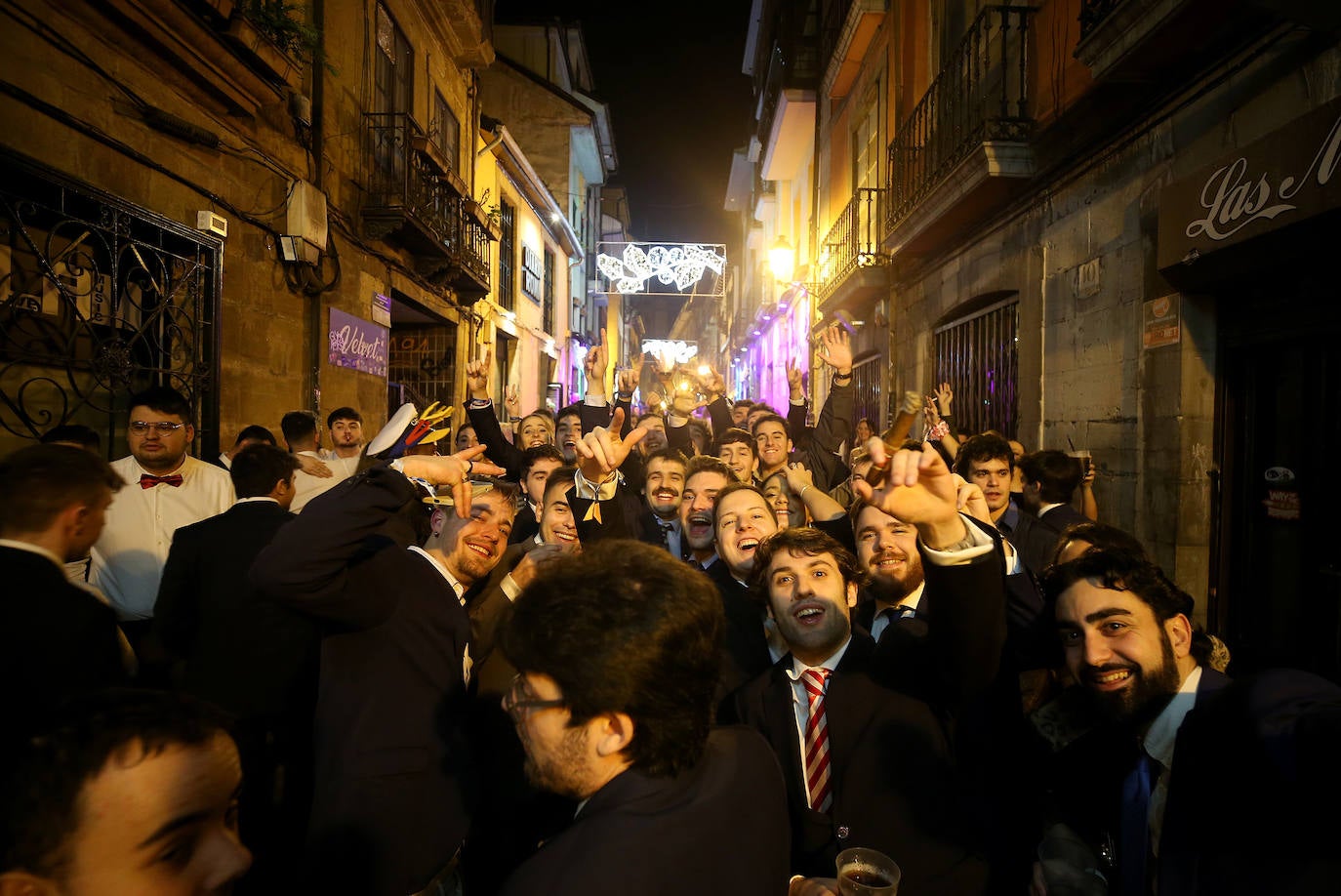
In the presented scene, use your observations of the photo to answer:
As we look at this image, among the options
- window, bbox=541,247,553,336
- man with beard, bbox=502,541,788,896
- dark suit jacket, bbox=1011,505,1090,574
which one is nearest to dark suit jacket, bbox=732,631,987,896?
man with beard, bbox=502,541,788,896

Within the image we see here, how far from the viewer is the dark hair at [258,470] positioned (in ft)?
11.7

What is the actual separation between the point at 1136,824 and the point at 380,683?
2232 mm

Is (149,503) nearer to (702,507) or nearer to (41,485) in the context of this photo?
(41,485)

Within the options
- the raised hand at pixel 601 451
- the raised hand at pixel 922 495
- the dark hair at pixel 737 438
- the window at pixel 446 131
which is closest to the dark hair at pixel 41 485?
the raised hand at pixel 601 451

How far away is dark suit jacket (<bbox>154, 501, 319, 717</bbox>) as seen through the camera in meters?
3.33

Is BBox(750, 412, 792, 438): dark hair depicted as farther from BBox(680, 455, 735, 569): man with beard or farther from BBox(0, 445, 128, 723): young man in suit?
BBox(0, 445, 128, 723): young man in suit

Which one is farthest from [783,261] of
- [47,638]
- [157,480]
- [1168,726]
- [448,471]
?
[47,638]

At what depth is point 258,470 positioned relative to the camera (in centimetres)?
359

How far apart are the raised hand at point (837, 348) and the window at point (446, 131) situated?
8.54 m

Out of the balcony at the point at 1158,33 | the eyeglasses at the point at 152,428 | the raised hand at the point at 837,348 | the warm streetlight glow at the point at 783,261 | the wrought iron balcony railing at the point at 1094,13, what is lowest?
the eyeglasses at the point at 152,428

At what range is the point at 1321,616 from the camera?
3930 mm

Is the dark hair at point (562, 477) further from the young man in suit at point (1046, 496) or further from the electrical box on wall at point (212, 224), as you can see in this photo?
the electrical box on wall at point (212, 224)

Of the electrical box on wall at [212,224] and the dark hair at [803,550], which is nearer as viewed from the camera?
the dark hair at [803,550]

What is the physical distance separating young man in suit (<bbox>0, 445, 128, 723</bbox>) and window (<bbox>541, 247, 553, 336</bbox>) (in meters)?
19.6
